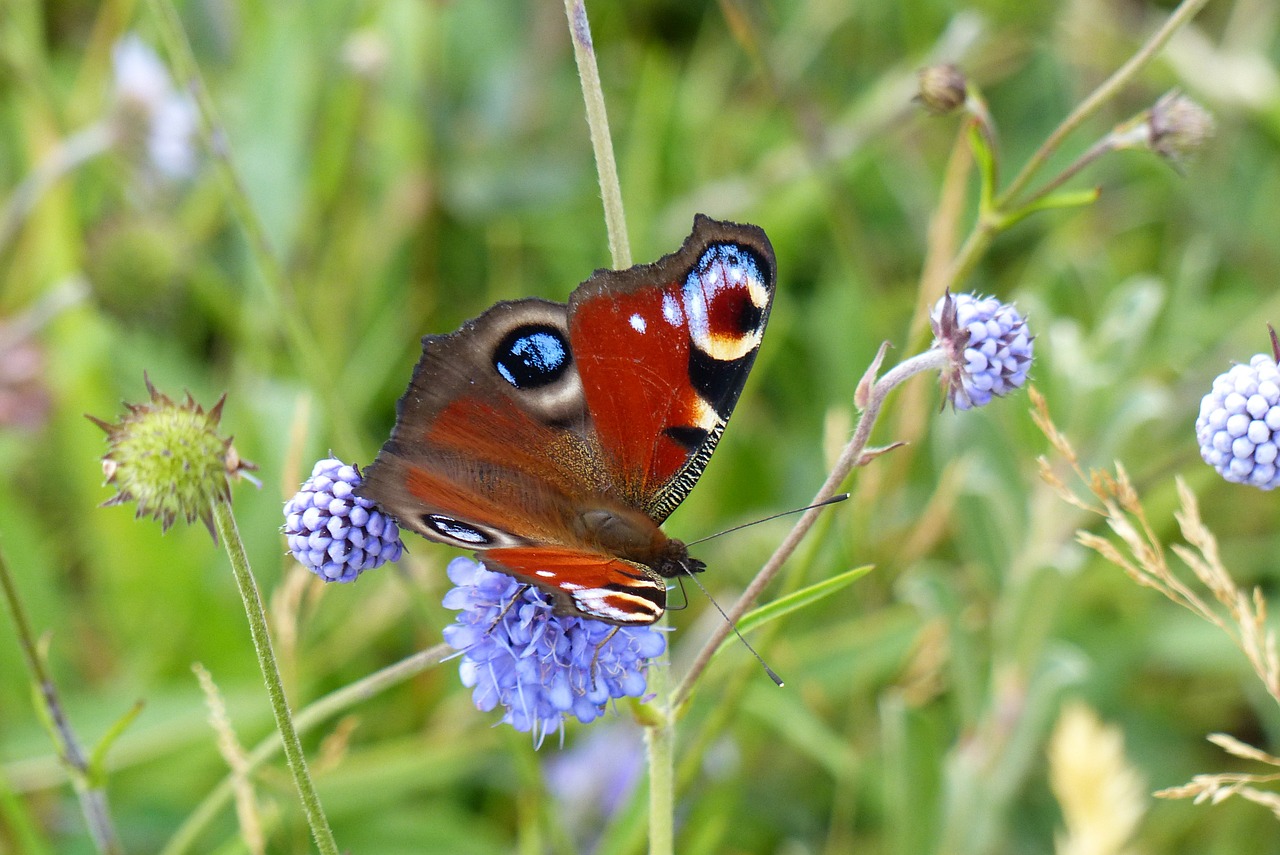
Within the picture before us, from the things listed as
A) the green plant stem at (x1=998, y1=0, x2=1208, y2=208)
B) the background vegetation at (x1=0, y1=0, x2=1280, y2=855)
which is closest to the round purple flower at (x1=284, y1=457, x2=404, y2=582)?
the background vegetation at (x1=0, y1=0, x2=1280, y2=855)

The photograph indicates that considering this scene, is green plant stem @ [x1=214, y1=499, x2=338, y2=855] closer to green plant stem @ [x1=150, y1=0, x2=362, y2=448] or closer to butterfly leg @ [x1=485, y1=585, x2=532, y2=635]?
butterfly leg @ [x1=485, y1=585, x2=532, y2=635]

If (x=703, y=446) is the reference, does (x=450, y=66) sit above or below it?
above

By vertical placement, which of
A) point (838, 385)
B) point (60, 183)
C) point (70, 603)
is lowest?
point (70, 603)

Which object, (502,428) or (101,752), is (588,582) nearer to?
(502,428)

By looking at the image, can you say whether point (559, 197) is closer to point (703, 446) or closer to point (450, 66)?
point (450, 66)

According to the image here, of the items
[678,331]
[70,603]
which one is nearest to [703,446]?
[678,331]

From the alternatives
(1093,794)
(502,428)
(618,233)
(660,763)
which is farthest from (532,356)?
(1093,794)
